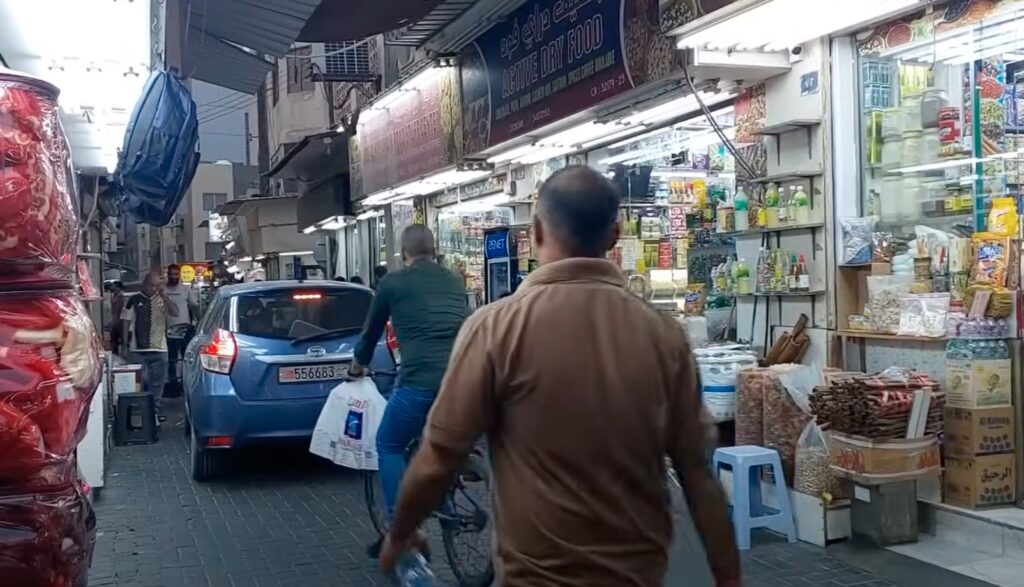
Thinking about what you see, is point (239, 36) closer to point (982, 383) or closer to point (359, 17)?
point (359, 17)

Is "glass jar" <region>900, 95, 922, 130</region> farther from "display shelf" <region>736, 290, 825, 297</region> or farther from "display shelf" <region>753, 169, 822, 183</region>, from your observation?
"display shelf" <region>736, 290, 825, 297</region>

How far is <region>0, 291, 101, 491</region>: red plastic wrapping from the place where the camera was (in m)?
3.23

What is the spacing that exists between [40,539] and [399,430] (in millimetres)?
2176

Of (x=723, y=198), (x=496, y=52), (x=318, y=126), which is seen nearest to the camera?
(x=723, y=198)

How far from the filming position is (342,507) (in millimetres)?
7594

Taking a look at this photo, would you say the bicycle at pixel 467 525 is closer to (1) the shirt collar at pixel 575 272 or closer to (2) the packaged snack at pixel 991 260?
(1) the shirt collar at pixel 575 272

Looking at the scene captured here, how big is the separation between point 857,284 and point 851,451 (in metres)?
1.47

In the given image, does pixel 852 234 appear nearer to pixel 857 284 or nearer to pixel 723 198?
pixel 857 284

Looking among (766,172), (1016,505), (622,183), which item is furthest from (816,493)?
(622,183)

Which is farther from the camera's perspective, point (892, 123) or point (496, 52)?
point (496, 52)

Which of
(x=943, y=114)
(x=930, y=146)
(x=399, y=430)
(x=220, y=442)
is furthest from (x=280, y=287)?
(x=943, y=114)

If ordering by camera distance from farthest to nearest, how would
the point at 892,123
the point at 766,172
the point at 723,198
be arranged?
the point at 723,198 → the point at 766,172 → the point at 892,123

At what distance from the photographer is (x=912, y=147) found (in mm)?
6648

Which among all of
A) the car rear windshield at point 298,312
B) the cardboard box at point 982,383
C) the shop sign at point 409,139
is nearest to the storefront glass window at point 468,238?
the shop sign at point 409,139
